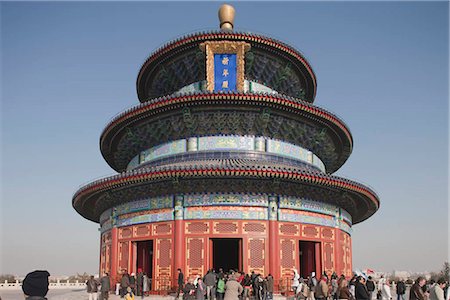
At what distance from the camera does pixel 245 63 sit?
31.4m

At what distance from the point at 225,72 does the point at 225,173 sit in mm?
8565

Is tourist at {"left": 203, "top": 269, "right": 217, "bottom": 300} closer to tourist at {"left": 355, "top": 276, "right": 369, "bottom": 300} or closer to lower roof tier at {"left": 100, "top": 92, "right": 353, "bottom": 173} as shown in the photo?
lower roof tier at {"left": 100, "top": 92, "right": 353, "bottom": 173}

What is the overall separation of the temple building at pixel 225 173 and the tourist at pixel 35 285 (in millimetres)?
18875

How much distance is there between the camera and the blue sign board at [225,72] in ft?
98.4

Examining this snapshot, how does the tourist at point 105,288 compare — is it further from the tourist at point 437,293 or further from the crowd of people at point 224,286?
the tourist at point 437,293

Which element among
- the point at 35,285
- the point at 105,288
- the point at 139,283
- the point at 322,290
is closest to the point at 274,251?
the point at 139,283

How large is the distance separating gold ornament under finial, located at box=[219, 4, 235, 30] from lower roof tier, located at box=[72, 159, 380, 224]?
11.6 metres

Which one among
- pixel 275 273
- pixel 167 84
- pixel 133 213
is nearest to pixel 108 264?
pixel 133 213

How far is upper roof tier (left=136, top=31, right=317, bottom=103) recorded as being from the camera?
30.6 m

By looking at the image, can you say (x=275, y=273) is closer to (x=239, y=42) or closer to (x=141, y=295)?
(x=141, y=295)

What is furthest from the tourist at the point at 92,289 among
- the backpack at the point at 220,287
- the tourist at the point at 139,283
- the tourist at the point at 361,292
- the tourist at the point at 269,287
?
the tourist at the point at 361,292

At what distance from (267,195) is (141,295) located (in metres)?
7.99

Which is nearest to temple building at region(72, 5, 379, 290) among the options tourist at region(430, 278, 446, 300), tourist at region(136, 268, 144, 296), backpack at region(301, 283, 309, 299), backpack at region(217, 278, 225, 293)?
tourist at region(136, 268, 144, 296)

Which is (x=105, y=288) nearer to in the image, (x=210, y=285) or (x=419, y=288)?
(x=210, y=285)
